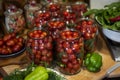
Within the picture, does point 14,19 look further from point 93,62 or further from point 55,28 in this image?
point 93,62

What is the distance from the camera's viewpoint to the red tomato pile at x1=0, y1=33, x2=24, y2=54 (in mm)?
1243

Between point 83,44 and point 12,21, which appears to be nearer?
point 83,44

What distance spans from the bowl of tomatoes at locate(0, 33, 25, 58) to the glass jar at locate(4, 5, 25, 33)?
132 millimetres

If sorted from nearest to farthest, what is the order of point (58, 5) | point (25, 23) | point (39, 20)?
point (39, 20) → point (58, 5) → point (25, 23)

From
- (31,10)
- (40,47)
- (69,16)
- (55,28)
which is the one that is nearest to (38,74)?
(40,47)

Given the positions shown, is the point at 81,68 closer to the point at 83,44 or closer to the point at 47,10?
the point at 83,44

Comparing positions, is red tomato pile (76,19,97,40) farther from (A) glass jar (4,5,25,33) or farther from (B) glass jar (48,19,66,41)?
(A) glass jar (4,5,25,33)

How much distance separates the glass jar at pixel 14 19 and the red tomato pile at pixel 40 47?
27 centimetres

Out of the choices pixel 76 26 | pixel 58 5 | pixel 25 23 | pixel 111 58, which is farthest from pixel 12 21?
pixel 111 58

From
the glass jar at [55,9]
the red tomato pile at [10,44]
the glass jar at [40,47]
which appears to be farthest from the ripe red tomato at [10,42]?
the glass jar at [55,9]

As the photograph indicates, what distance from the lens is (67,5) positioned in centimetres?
141

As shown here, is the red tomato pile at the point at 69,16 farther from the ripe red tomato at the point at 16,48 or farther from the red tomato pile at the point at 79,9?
the ripe red tomato at the point at 16,48

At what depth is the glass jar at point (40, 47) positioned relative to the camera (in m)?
1.11

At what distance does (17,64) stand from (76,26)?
1.08 feet
